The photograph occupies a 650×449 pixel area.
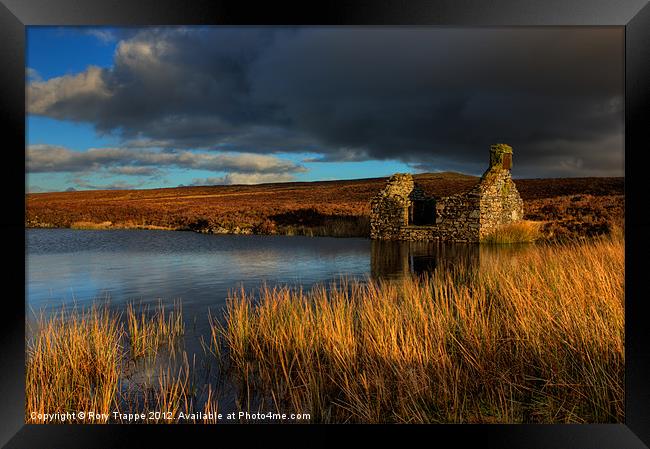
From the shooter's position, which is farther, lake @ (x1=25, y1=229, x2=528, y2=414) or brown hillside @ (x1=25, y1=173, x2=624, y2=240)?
brown hillside @ (x1=25, y1=173, x2=624, y2=240)

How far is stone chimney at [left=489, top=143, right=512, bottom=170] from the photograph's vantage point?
71.8ft

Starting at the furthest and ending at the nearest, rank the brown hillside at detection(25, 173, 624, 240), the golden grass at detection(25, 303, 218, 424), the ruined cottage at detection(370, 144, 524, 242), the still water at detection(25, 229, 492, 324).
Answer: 1. the brown hillside at detection(25, 173, 624, 240)
2. the ruined cottage at detection(370, 144, 524, 242)
3. the still water at detection(25, 229, 492, 324)
4. the golden grass at detection(25, 303, 218, 424)

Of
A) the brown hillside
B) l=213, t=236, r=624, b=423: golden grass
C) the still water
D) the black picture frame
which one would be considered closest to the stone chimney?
the brown hillside

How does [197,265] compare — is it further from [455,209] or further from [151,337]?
[455,209]

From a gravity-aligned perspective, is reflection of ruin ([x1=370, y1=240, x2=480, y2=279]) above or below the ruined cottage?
below

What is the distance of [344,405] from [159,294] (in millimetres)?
8241

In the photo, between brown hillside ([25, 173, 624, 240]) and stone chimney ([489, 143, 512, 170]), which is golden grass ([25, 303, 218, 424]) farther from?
stone chimney ([489, 143, 512, 170])

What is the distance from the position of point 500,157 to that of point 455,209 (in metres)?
3.46

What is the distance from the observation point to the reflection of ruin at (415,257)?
13391 mm

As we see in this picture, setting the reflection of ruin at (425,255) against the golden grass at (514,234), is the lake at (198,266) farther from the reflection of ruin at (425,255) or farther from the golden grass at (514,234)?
the golden grass at (514,234)

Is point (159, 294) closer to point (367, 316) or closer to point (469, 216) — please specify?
point (367, 316)
